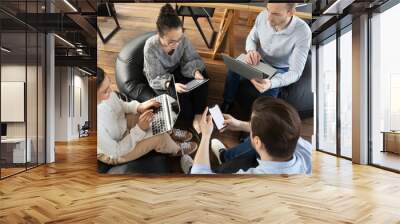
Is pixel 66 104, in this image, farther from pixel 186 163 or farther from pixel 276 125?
pixel 276 125

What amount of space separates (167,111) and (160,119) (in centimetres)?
18

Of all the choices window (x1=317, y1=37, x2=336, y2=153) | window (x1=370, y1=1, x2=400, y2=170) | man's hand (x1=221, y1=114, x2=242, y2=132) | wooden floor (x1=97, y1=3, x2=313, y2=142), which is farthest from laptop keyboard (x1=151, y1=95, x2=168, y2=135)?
window (x1=317, y1=37, x2=336, y2=153)

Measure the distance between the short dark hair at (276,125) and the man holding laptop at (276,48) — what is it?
0.20 metres

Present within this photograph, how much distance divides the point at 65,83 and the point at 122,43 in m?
10.1

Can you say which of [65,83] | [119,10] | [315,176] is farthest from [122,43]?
[65,83]

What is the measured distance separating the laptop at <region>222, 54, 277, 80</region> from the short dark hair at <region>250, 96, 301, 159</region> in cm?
37

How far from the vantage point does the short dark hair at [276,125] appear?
239 inches

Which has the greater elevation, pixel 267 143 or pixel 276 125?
pixel 276 125

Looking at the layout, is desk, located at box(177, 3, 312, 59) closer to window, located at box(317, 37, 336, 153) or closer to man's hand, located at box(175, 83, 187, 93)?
man's hand, located at box(175, 83, 187, 93)

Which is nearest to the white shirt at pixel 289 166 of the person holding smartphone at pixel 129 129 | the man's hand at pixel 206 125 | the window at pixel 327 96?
the person holding smartphone at pixel 129 129

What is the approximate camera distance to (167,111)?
20.4 feet

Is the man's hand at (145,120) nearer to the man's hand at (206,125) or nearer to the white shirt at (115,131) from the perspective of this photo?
the white shirt at (115,131)

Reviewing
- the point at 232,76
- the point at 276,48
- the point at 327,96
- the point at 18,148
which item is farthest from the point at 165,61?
the point at 327,96

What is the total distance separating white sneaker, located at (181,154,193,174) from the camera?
20.5ft
